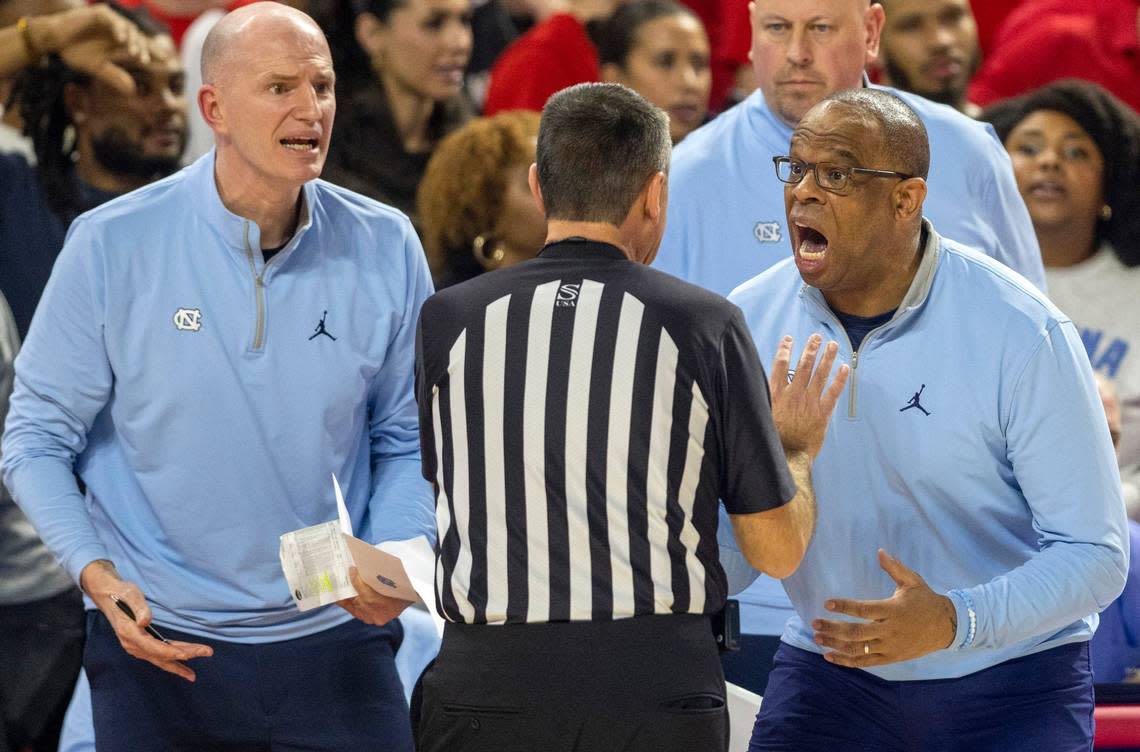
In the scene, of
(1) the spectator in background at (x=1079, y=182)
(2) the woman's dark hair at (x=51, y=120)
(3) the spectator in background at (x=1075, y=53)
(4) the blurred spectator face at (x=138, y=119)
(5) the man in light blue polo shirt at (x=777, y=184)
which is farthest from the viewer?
(3) the spectator in background at (x=1075, y=53)

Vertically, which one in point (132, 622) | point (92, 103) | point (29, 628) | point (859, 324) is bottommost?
point (29, 628)

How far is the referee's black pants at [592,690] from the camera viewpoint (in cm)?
279

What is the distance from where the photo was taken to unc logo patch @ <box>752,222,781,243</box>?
13.9ft

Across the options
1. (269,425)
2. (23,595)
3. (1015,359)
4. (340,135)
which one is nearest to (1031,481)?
(1015,359)

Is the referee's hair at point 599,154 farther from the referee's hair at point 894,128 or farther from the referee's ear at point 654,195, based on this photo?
the referee's hair at point 894,128

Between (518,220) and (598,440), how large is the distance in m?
2.79

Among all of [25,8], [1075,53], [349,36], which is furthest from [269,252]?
[1075,53]

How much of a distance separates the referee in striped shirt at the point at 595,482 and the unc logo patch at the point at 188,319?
900mm

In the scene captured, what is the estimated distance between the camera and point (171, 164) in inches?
231

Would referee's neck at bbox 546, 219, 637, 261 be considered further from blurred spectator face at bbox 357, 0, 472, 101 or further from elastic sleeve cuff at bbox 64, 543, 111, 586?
blurred spectator face at bbox 357, 0, 472, 101

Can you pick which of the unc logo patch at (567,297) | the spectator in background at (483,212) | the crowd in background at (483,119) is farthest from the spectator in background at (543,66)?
the unc logo patch at (567,297)

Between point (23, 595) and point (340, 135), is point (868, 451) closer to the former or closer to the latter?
point (23, 595)

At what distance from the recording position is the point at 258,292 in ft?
12.1

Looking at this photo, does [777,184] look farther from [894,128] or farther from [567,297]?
[567,297]
